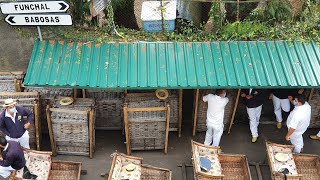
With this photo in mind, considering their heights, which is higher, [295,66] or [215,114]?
[295,66]

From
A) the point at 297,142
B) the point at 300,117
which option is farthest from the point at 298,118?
the point at 297,142

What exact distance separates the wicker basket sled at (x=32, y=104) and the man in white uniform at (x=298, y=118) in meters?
5.74

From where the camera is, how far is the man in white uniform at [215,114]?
954 centimetres

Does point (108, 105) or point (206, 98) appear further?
point (108, 105)

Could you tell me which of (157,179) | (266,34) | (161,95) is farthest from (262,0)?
(157,179)

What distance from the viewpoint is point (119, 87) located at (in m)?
9.15

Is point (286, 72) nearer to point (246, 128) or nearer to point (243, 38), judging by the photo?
point (243, 38)

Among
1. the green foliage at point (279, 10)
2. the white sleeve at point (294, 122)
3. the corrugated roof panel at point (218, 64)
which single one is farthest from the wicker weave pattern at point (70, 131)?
the green foliage at point (279, 10)

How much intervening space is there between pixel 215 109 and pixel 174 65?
1376 mm

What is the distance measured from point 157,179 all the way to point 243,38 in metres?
3.77

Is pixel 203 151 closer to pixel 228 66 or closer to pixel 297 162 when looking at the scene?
pixel 228 66

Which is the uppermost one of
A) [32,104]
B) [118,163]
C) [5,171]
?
[32,104]

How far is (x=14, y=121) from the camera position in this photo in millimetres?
9102

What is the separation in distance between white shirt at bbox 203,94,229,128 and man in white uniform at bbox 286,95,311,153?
1.50m
